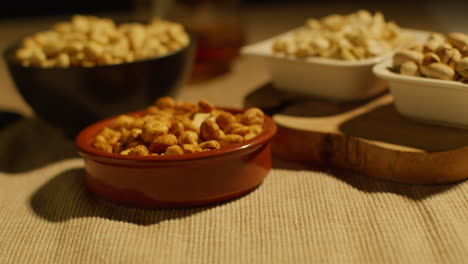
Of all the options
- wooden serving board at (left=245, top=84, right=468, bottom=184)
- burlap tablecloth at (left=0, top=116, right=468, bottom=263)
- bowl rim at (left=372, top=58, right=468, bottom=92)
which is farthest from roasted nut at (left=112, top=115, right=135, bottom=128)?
bowl rim at (left=372, top=58, right=468, bottom=92)

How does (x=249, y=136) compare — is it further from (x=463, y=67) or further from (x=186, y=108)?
(x=463, y=67)

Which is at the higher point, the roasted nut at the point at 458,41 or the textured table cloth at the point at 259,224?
the roasted nut at the point at 458,41

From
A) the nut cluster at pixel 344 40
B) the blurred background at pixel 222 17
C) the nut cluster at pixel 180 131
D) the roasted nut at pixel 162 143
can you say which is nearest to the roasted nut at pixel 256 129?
the nut cluster at pixel 180 131

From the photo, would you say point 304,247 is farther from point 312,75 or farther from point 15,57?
point 15,57

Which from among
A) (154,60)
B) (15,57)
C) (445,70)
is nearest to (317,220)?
(445,70)

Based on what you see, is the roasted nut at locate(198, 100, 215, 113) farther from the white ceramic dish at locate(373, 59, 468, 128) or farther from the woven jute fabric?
the white ceramic dish at locate(373, 59, 468, 128)

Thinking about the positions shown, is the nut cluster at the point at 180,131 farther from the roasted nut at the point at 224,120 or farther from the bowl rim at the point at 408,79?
the bowl rim at the point at 408,79

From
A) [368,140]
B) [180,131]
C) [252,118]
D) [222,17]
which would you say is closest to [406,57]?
[368,140]
